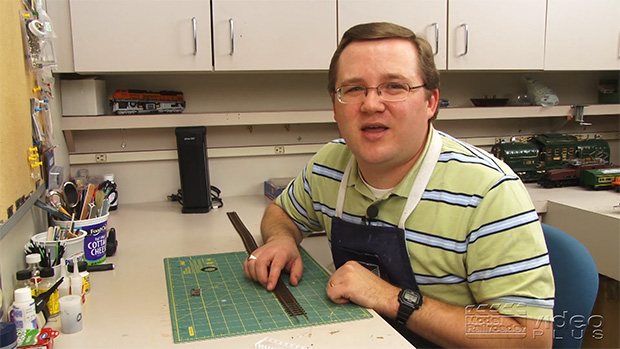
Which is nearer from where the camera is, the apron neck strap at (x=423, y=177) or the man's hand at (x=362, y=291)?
the man's hand at (x=362, y=291)

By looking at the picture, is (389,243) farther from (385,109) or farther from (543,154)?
(543,154)

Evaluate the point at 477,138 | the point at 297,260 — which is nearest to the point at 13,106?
the point at 297,260

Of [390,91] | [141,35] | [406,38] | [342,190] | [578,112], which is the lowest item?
[342,190]

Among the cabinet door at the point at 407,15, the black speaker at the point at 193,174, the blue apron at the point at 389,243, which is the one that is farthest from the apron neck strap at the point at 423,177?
the black speaker at the point at 193,174

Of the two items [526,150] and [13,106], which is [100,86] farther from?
[526,150]

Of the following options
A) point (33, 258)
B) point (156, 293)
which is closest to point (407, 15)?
point (156, 293)

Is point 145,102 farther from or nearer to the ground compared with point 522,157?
farther from the ground

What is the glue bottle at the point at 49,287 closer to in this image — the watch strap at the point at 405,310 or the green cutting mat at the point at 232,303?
the green cutting mat at the point at 232,303

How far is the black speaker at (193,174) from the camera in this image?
214 centimetres

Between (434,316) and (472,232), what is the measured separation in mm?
208

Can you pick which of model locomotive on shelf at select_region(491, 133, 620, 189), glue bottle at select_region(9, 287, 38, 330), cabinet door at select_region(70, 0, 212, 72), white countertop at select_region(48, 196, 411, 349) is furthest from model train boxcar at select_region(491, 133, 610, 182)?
glue bottle at select_region(9, 287, 38, 330)

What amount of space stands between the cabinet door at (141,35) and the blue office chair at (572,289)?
4.88 ft

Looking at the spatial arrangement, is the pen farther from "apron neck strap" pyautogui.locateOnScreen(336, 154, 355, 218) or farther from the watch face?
the watch face

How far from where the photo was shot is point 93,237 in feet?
4.67
